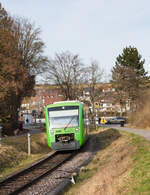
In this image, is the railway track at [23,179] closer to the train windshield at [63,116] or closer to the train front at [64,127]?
the train front at [64,127]

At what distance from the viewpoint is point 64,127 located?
18.7 metres

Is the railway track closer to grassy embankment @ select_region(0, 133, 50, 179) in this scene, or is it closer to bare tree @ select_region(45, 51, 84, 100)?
grassy embankment @ select_region(0, 133, 50, 179)

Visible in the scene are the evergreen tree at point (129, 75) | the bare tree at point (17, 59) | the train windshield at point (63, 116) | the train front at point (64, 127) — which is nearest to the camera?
the train front at point (64, 127)

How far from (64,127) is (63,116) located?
74cm

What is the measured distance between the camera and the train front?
1853 cm

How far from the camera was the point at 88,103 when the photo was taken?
61.0m

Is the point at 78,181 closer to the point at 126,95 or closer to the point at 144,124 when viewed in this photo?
the point at 144,124

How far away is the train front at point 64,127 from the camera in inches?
729

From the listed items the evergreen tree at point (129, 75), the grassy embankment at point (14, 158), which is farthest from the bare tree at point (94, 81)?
the grassy embankment at point (14, 158)

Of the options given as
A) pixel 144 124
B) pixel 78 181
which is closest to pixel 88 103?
pixel 144 124

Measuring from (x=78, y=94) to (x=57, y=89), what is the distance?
4235 mm

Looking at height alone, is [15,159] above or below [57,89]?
below

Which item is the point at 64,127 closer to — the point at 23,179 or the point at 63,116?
the point at 63,116

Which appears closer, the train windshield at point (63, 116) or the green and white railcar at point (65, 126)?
the green and white railcar at point (65, 126)
